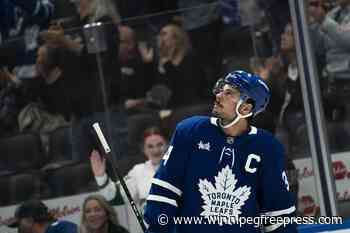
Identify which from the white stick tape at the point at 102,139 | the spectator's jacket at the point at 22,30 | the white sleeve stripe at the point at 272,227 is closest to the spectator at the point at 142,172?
the spectator's jacket at the point at 22,30

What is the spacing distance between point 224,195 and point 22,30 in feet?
6.69

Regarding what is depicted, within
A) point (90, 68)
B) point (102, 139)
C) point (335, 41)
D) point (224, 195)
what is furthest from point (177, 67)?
point (224, 195)

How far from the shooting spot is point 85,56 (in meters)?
5.18

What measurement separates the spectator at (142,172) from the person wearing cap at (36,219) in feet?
1.08

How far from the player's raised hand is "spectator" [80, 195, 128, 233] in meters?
0.13

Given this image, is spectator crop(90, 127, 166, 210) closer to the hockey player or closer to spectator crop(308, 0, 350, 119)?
spectator crop(308, 0, 350, 119)

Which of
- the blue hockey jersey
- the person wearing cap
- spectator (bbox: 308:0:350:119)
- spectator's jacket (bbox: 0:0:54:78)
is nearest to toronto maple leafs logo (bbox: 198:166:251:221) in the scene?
the blue hockey jersey

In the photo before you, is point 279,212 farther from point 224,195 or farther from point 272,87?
point 272,87

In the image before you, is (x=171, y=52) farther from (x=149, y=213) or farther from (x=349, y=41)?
(x=149, y=213)

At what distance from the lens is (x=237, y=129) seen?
3.61 meters

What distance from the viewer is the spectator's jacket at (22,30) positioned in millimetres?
5172

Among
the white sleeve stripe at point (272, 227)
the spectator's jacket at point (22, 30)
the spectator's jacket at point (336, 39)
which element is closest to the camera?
the white sleeve stripe at point (272, 227)

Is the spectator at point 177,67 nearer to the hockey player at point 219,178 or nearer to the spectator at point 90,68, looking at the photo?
the spectator at point 90,68

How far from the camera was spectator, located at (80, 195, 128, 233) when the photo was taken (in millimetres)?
5070
